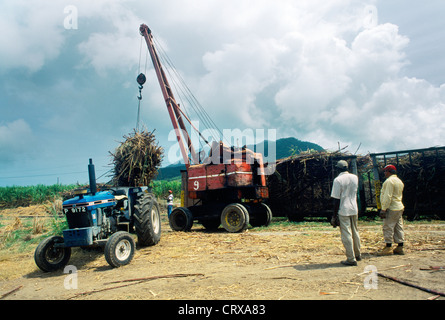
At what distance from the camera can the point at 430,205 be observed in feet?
40.8

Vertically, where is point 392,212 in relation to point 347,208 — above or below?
below

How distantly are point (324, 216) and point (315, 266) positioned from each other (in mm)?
8764

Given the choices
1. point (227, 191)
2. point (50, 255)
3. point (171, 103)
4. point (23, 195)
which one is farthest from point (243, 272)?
point (23, 195)

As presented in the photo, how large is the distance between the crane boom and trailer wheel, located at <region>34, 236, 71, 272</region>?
9.15 meters

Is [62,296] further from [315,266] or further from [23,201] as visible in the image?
[23,201]

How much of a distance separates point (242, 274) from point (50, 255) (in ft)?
14.8

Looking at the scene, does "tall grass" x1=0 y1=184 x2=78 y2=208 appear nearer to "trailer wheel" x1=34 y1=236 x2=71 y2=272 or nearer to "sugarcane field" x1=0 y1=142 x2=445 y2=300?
"sugarcane field" x1=0 y1=142 x2=445 y2=300

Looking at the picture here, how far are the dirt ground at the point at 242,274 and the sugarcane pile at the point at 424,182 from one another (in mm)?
5548

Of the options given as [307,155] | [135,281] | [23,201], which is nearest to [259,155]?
[307,155]

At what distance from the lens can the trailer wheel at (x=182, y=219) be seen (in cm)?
1172

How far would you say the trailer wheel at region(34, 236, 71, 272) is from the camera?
6.33m

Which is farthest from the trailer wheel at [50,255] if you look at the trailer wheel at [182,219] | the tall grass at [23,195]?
the tall grass at [23,195]

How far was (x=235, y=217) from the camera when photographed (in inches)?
436

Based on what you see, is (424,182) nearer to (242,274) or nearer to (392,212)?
(392,212)
